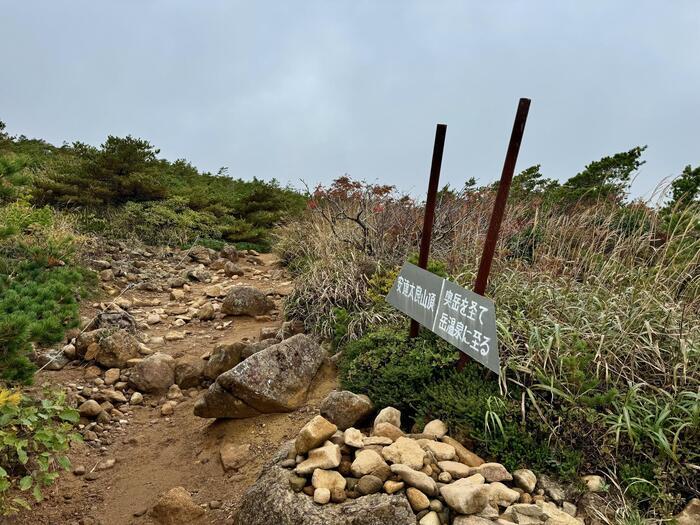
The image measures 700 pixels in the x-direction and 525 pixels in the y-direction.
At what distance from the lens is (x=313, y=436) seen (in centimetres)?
262

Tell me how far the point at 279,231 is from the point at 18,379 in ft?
25.0

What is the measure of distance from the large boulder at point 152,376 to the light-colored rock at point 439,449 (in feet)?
9.33

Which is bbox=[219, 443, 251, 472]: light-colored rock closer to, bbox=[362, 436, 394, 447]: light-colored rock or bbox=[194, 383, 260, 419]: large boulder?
bbox=[194, 383, 260, 419]: large boulder

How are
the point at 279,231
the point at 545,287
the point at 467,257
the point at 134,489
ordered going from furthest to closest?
1. the point at 279,231
2. the point at 467,257
3. the point at 545,287
4. the point at 134,489

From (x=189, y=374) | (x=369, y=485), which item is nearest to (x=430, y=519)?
(x=369, y=485)

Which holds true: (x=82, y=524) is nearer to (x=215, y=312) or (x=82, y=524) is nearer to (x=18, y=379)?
(x=18, y=379)

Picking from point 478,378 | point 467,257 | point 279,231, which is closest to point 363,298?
point 467,257

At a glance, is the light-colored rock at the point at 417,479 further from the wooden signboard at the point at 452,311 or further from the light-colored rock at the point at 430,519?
the wooden signboard at the point at 452,311

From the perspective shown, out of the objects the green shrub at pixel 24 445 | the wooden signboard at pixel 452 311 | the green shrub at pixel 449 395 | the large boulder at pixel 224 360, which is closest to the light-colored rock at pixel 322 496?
the green shrub at pixel 449 395

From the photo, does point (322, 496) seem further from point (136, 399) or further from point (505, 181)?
point (136, 399)

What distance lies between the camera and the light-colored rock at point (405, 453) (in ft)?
8.05

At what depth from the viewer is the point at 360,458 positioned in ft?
8.12

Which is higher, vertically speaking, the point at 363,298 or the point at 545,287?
the point at 545,287

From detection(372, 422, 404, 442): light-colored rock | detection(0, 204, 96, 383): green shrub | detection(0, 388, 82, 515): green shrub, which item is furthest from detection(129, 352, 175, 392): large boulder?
detection(372, 422, 404, 442): light-colored rock
